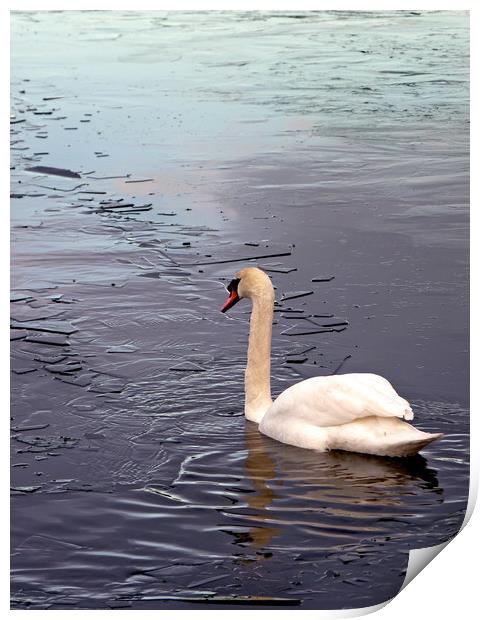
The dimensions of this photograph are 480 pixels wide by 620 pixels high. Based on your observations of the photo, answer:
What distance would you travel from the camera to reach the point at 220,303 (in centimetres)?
970

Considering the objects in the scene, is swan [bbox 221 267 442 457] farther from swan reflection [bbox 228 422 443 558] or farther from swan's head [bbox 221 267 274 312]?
swan's head [bbox 221 267 274 312]

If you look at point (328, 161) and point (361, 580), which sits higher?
point (328, 161)

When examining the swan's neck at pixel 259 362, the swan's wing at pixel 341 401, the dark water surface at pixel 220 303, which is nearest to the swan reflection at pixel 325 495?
the dark water surface at pixel 220 303

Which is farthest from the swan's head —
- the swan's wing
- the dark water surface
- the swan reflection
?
the swan reflection

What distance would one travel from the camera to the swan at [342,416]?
24.0 feet

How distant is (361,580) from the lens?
5.96 meters

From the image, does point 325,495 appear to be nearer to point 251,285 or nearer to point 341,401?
point 341,401

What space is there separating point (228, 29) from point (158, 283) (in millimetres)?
13206

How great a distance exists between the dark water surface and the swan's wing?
0.21 m

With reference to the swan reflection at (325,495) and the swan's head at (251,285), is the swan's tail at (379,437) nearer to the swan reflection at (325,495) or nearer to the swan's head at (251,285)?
the swan reflection at (325,495)

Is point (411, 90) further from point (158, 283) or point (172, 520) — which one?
point (172, 520)

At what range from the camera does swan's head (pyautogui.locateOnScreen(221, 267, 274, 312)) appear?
8.21m
